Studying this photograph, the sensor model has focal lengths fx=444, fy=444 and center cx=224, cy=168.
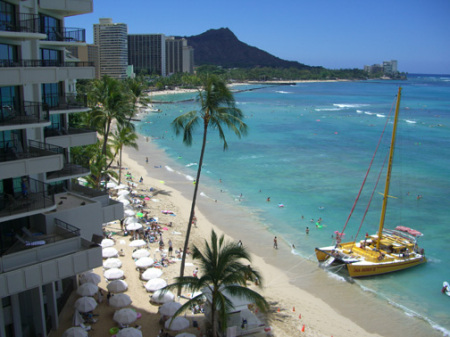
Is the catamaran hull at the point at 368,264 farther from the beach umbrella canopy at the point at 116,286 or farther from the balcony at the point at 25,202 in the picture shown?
the balcony at the point at 25,202

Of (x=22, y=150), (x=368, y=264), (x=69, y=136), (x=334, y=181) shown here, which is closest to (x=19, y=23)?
(x=22, y=150)

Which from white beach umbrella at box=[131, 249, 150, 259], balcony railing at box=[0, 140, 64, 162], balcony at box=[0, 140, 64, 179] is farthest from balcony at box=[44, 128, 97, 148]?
white beach umbrella at box=[131, 249, 150, 259]

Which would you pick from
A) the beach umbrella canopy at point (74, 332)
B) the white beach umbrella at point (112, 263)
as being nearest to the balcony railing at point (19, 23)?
the beach umbrella canopy at point (74, 332)

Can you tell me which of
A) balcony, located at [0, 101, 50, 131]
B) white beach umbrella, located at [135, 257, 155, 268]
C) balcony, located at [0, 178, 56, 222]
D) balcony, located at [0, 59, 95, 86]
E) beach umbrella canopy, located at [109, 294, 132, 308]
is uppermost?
balcony, located at [0, 59, 95, 86]

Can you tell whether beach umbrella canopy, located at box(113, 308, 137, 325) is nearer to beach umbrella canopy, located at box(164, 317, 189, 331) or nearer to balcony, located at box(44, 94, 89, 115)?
beach umbrella canopy, located at box(164, 317, 189, 331)

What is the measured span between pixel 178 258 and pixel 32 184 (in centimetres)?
1433

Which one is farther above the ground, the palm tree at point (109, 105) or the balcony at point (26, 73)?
the balcony at point (26, 73)

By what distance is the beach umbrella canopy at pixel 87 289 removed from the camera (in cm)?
1980

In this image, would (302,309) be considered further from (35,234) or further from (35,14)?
(35,14)

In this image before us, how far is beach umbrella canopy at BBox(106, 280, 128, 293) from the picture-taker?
2127 centimetres

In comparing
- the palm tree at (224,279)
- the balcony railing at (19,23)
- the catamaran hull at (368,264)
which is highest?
the balcony railing at (19,23)

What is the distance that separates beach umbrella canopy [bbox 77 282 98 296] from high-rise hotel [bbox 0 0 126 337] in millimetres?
1908

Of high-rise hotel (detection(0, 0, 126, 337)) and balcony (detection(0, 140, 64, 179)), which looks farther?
high-rise hotel (detection(0, 0, 126, 337))

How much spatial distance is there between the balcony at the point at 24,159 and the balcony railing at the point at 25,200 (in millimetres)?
990
